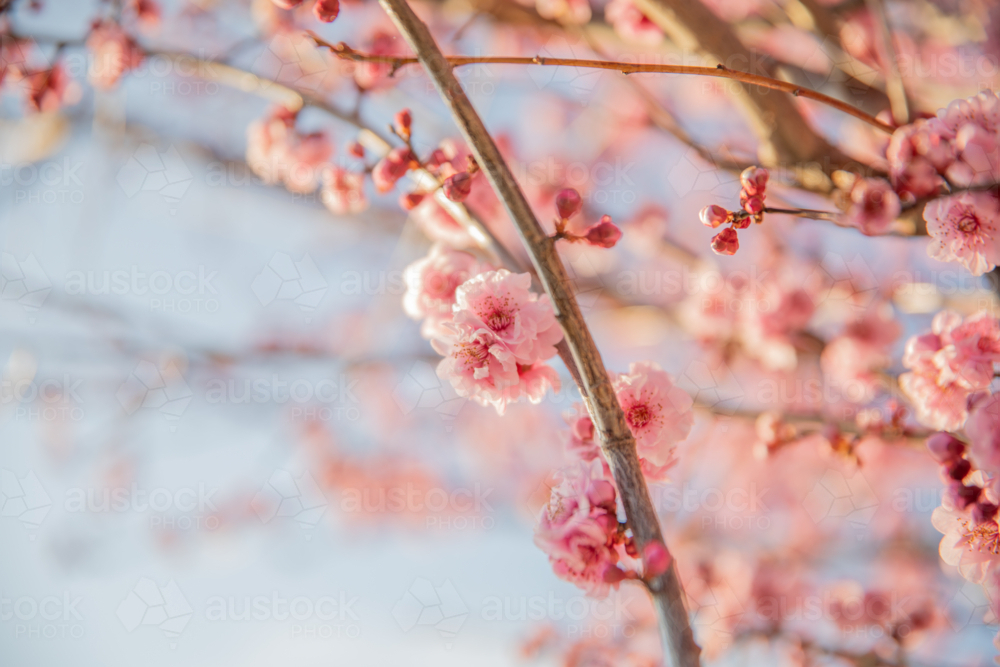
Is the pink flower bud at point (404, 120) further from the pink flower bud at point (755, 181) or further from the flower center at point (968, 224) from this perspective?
the flower center at point (968, 224)

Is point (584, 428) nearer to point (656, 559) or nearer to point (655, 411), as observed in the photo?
point (655, 411)

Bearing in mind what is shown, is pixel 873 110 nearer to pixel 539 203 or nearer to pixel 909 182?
pixel 909 182

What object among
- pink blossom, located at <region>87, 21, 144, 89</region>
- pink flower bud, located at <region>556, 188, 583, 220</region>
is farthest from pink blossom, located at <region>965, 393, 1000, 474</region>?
pink blossom, located at <region>87, 21, 144, 89</region>

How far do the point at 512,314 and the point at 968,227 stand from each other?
35.4 inches

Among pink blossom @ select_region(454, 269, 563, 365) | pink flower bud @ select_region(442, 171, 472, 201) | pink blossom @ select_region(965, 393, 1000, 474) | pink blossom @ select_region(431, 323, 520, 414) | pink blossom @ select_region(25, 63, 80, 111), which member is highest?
pink blossom @ select_region(25, 63, 80, 111)

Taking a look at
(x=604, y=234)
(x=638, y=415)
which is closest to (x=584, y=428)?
(x=638, y=415)

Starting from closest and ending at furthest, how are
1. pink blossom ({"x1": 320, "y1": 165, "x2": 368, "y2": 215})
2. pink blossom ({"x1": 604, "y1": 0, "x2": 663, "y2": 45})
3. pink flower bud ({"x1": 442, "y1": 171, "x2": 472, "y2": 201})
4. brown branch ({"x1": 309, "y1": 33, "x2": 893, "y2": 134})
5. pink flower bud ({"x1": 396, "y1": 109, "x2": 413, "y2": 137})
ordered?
brown branch ({"x1": 309, "y1": 33, "x2": 893, "y2": 134})
pink flower bud ({"x1": 442, "y1": 171, "x2": 472, "y2": 201})
pink flower bud ({"x1": 396, "y1": 109, "x2": 413, "y2": 137})
pink blossom ({"x1": 320, "y1": 165, "x2": 368, "y2": 215})
pink blossom ({"x1": 604, "y1": 0, "x2": 663, "y2": 45})

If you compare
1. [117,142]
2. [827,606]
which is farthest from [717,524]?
[117,142]

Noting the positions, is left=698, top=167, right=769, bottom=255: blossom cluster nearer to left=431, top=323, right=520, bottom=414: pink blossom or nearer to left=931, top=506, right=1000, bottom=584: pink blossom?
left=431, top=323, right=520, bottom=414: pink blossom

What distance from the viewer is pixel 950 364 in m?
1.10

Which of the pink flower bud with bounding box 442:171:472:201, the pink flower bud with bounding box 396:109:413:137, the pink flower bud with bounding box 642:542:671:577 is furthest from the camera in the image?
the pink flower bud with bounding box 396:109:413:137

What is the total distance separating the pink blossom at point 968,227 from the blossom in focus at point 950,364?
127 mm

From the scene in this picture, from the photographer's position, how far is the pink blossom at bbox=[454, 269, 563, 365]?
93 cm

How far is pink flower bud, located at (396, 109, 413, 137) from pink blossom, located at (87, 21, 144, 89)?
4.22ft
